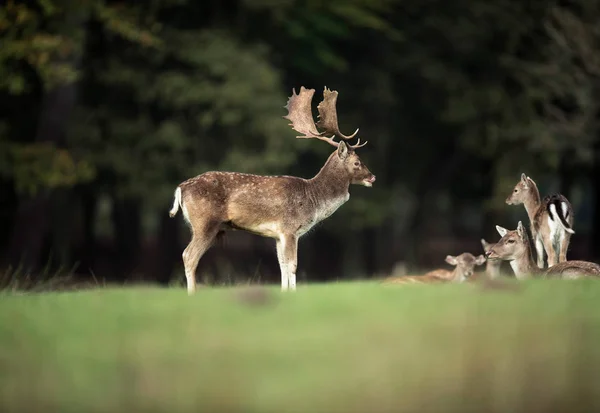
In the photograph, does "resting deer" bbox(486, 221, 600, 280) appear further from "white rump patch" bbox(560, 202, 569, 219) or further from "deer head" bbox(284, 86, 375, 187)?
"deer head" bbox(284, 86, 375, 187)

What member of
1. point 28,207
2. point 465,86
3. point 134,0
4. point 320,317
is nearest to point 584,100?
point 465,86

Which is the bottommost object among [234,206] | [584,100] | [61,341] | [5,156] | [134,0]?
[61,341]

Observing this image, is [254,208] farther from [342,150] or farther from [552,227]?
[552,227]

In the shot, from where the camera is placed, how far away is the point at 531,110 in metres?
29.0

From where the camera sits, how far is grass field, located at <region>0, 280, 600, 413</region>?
6246 mm

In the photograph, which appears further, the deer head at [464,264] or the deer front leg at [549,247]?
the deer head at [464,264]

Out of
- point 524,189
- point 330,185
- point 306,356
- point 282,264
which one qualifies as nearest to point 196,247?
point 282,264

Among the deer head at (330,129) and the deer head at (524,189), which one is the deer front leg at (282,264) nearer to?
the deer head at (330,129)

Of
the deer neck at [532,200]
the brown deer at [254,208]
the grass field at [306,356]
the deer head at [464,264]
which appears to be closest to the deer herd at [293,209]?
the brown deer at [254,208]

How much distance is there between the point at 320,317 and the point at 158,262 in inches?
883

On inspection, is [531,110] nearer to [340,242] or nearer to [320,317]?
[340,242]

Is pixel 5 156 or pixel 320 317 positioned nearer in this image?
pixel 320 317

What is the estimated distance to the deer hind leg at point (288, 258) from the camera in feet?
40.0

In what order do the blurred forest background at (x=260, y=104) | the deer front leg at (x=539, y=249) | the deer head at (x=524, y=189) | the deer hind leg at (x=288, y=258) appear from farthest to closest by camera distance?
1. the blurred forest background at (x=260, y=104)
2. the deer head at (x=524, y=189)
3. the deer front leg at (x=539, y=249)
4. the deer hind leg at (x=288, y=258)
